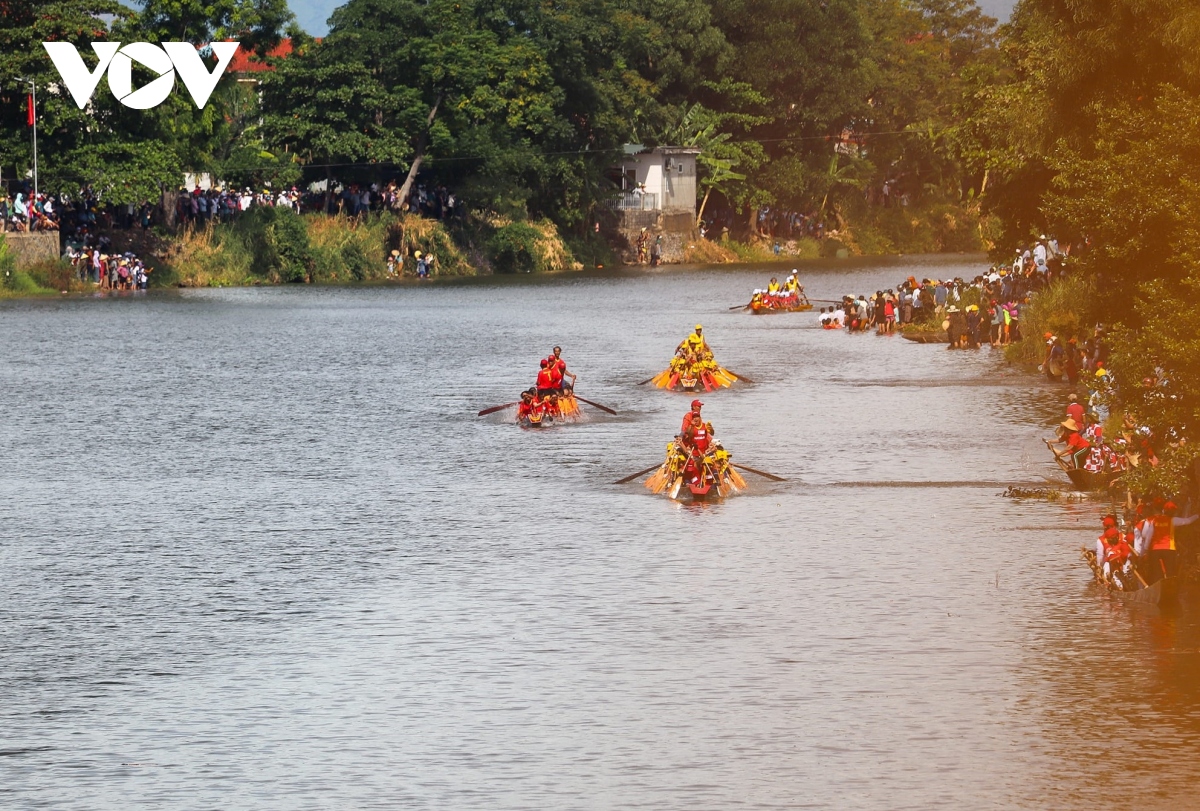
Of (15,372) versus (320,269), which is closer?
(15,372)

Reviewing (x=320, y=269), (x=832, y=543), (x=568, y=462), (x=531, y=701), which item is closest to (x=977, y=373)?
(x=568, y=462)

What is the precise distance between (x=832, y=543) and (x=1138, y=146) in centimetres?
720

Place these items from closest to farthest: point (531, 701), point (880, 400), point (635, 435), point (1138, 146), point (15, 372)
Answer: point (531, 701) → point (1138, 146) → point (635, 435) → point (880, 400) → point (15, 372)

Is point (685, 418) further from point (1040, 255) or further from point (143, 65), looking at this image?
point (143, 65)

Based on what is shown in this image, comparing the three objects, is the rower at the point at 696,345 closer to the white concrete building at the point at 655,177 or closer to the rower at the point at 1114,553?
the rower at the point at 1114,553

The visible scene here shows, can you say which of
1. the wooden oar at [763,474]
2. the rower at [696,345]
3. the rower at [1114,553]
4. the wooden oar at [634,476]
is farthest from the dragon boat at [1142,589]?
the rower at [696,345]

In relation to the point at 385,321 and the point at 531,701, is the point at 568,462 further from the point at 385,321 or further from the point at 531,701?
the point at 385,321

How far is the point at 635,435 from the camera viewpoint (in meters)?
39.9

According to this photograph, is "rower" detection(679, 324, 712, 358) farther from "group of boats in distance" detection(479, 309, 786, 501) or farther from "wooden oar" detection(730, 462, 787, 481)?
"wooden oar" detection(730, 462, 787, 481)

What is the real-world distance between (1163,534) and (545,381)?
2012cm

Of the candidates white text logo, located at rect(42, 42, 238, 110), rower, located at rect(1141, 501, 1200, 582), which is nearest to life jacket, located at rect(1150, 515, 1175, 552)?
rower, located at rect(1141, 501, 1200, 582)

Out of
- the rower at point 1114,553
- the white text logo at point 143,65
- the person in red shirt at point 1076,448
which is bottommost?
the rower at point 1114,553

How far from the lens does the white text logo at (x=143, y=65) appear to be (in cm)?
7969

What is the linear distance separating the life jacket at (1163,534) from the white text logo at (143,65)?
6533cm
